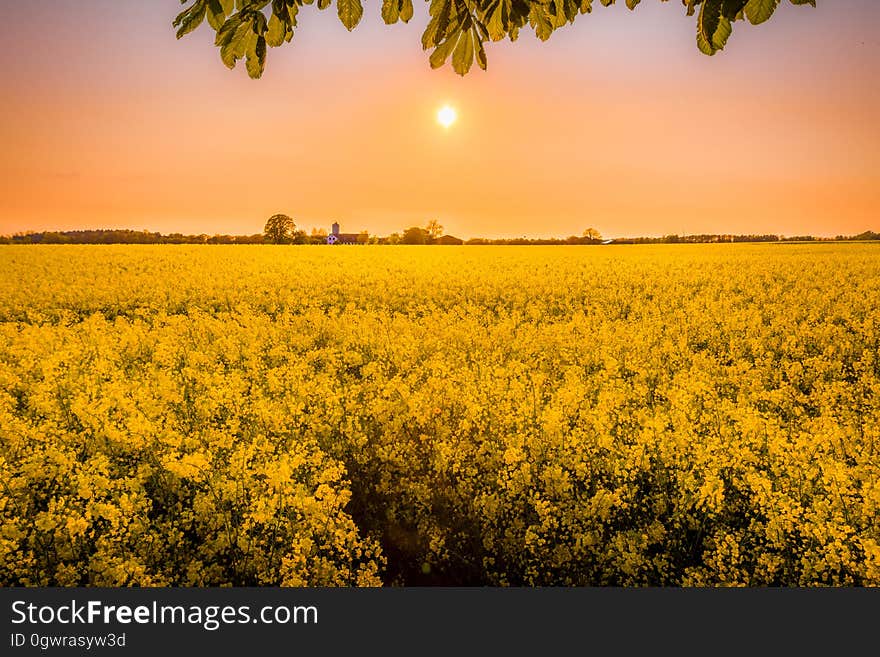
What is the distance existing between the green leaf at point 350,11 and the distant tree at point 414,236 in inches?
2879

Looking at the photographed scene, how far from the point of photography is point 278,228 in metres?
71.8

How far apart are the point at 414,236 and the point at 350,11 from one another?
74.9 metres

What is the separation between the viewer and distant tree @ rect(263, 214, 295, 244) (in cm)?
7044

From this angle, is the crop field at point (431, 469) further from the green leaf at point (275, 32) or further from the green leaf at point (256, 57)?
the green leaf at point (275, 32)

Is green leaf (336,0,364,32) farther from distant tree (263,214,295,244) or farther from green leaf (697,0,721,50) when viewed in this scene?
distant tree (263,214,295,244)

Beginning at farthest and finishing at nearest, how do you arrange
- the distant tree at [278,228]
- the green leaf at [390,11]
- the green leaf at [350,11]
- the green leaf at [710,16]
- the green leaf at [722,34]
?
1. the distant tree at [278,228]
2. the green leaf at [390,11]
3. the green leaf at [350,11]
4. the green leaf at [722,34]
5. the green leaf at [710,16]

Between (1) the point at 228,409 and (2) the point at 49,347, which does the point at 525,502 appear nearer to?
(1) the point at 228,409

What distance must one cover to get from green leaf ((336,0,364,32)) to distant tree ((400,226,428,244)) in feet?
240

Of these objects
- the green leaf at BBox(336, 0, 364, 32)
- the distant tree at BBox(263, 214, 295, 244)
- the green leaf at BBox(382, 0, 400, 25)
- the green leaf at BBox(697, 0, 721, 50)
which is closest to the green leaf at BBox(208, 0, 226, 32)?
the green leaf at BBox(336, 0, 364, 32)

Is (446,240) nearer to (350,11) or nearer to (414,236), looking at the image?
(414,236)

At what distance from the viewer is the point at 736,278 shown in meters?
19.6

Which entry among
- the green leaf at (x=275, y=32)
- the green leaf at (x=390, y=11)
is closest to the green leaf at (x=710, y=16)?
the green leaf at (x=390, y=11)

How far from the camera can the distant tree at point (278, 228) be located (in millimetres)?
70438

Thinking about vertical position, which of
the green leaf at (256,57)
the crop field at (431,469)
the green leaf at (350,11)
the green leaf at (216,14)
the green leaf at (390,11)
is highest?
the green leaf at (390,11)
